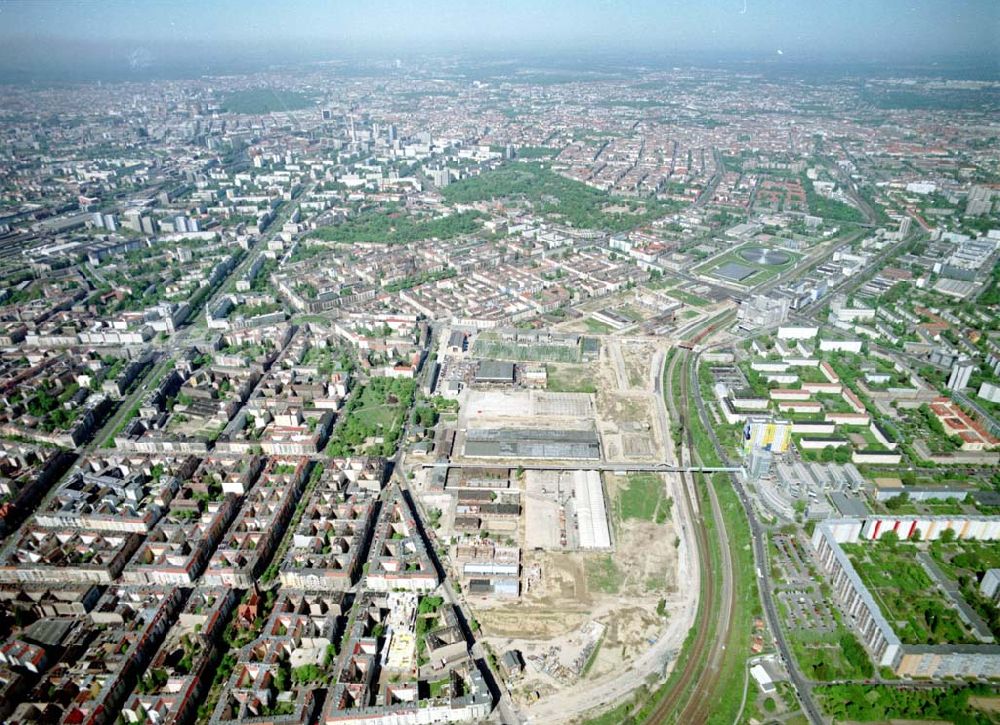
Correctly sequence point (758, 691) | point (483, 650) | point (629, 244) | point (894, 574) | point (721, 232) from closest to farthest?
point (758, 691), point (483, 650), point (894, 574), point (629, 244), point (721, 232)

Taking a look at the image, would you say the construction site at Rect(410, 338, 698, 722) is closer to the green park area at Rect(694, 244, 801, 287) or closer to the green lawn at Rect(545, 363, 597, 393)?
the green lawn at Rect(545, 363, 597, 393)

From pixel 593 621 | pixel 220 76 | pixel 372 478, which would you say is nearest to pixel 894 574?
pixel 593 621

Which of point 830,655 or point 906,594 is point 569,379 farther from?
point 830,655

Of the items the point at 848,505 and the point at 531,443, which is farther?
the point at 531,443

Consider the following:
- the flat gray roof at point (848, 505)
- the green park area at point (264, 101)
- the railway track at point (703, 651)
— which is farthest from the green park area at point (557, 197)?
the green park area at point (264, 101)

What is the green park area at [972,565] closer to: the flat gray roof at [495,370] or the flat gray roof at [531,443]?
the flat gray roof at [531,443]

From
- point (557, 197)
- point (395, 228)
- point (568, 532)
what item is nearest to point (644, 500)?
point (568, 532)

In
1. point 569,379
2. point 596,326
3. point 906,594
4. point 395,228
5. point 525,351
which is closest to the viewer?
point 906,594

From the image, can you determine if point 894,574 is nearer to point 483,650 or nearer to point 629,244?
point 483,650

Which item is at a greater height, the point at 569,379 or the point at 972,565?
the point at 972,565
